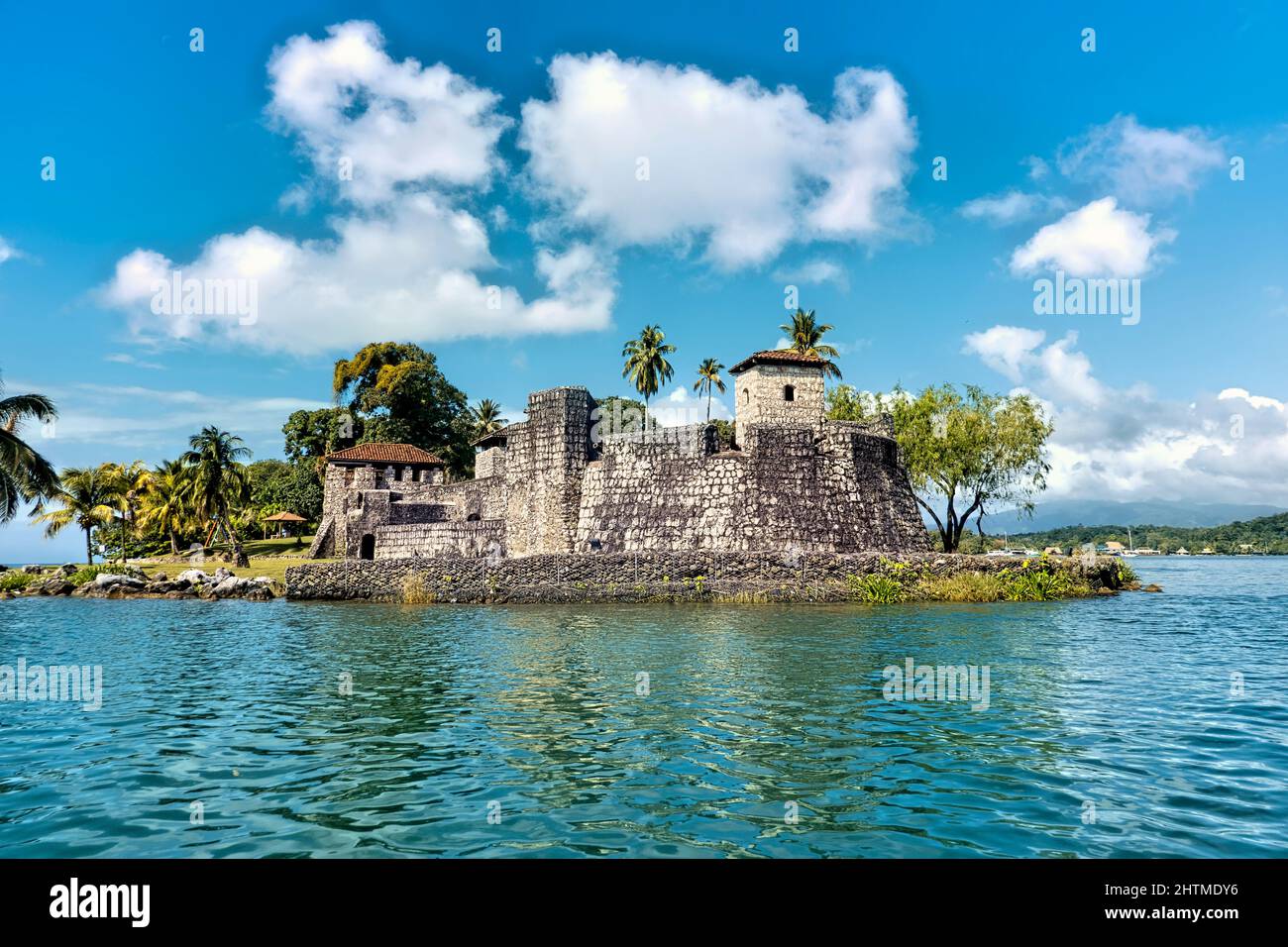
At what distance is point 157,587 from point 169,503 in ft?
95.5

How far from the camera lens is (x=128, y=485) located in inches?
2473

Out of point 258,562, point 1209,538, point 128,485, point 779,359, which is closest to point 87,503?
point 128,485

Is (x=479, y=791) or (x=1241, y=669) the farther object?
(x=1241, y=669)

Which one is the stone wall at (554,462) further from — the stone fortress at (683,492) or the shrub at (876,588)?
the shrub at (876,588)

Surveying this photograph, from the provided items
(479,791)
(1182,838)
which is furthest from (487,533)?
(1182,838)

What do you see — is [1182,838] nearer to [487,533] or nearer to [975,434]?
[487,533]

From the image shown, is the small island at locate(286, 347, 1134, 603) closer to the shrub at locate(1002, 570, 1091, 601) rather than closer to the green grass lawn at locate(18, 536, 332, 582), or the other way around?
the shrub at locate(1002, 570, 1091, 601)

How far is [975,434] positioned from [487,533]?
27661 millimetres

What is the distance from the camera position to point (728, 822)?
577cm

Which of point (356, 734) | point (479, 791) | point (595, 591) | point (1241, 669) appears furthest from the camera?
point (595, 591)

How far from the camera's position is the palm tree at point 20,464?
84.0 feet

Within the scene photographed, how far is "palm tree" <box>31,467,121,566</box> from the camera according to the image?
58.6 meters
